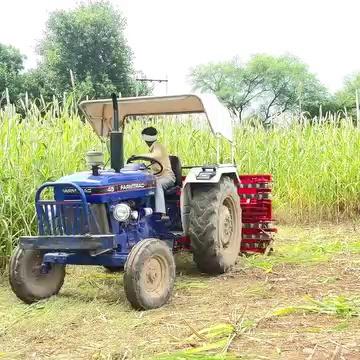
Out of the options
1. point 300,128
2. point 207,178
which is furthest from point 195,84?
point 207,178

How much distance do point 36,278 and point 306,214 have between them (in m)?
5.25

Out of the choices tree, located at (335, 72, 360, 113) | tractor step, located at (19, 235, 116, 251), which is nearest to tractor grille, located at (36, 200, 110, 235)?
tractor step, located at (19, 235, 116, 251)

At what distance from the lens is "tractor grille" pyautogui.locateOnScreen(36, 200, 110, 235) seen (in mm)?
4617

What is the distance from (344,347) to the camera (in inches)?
127

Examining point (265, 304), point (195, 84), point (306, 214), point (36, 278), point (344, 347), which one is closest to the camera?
point (344, 347)

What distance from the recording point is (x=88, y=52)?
24328 mm

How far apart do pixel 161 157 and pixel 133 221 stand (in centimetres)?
83

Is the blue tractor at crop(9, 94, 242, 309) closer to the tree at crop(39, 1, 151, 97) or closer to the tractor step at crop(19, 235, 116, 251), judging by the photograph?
the tractor step at crop(19, 235, 116, 251)

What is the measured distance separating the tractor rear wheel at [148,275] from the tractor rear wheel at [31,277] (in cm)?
80

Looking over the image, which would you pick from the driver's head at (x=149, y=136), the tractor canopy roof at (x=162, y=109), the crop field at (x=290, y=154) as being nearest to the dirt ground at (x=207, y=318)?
the driver's head at (x=149, y=136)

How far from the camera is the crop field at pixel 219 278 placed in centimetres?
354

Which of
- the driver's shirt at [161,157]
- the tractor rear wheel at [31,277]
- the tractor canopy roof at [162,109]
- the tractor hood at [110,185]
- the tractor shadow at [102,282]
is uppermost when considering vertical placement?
the tractor canopy roof at [162,109]

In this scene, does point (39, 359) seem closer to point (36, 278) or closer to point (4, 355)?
point (4, 355)

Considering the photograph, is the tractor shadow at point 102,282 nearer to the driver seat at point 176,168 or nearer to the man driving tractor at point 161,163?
the man driving tractor at point 161,163
